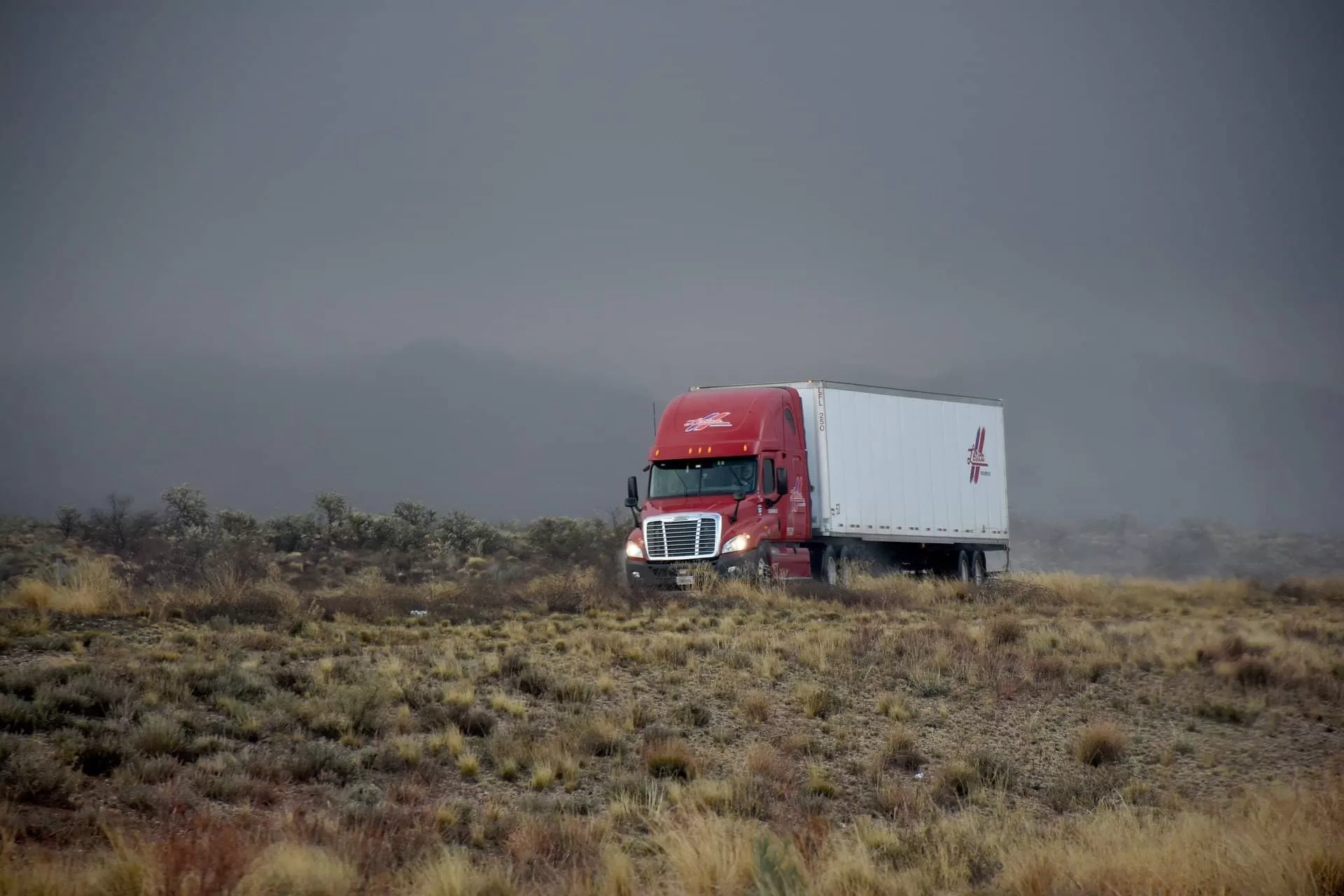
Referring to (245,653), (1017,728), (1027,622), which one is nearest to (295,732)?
(245,653)

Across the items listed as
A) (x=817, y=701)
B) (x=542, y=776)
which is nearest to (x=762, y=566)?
(x=817, y=701)

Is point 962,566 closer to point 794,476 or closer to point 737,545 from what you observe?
point 794,476

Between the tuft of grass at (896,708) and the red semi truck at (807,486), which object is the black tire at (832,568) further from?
the tuft of grass at (896,708)

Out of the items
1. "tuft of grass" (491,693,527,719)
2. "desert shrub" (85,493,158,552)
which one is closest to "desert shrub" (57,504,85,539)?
"desert shrub" (85,493,158,552)

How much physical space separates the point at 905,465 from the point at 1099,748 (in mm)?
20202

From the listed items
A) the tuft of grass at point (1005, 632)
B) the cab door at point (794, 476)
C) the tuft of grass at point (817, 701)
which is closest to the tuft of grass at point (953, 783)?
the tuft of grass at point (817, 701)

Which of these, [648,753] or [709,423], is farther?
[709,423]

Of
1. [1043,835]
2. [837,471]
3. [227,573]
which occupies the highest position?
[837,471]

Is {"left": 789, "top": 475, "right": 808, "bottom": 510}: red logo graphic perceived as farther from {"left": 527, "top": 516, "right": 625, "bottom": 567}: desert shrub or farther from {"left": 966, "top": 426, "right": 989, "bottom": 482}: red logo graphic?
{"left": 527, "top": 516, "right": 625, "bottom": 567}: desert shrub

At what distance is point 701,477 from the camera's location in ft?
86.2

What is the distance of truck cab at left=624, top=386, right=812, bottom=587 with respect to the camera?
25297 mm

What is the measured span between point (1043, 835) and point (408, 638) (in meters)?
11.0

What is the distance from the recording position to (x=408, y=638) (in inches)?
687

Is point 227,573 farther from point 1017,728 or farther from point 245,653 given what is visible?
point 1017,728
